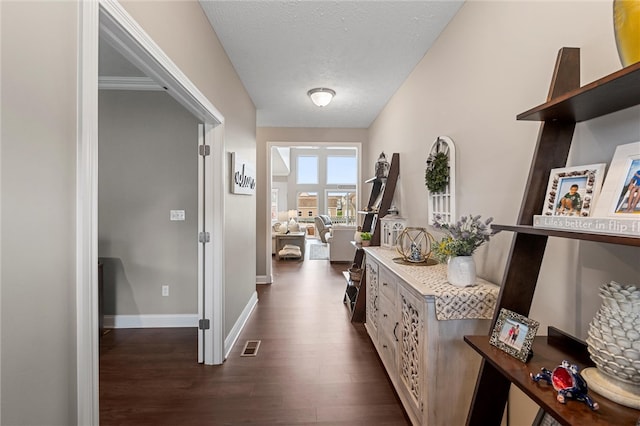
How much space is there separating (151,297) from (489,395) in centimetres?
332

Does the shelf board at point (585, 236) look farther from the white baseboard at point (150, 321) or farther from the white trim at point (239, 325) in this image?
the white baseboard at point (150, 321)

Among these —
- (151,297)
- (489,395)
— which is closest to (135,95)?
(151,297)

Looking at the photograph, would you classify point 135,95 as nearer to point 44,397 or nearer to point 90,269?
point 90,269

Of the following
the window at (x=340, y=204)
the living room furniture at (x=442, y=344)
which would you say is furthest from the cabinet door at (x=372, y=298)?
the window at (x=340, y=204)

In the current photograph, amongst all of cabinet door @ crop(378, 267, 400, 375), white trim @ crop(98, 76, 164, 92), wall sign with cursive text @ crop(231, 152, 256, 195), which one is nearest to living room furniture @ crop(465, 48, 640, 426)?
cabinet door @ crop(378, 267, 400, 375)

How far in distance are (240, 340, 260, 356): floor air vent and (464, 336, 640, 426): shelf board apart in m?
2.07

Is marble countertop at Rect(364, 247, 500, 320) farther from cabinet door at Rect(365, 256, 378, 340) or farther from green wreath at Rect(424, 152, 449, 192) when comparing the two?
cabinet door at Rect(365, 256, 378, 340)

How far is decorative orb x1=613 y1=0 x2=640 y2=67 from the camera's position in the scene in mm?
748

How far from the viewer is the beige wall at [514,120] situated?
3.50 ft

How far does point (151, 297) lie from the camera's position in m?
3.26

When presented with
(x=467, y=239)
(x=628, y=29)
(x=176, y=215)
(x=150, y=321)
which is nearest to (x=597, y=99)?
(x=628, y=29)

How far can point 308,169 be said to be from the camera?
13523 mm

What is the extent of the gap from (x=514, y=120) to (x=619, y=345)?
1112 millimetres

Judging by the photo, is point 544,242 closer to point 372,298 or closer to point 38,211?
point 38,211
